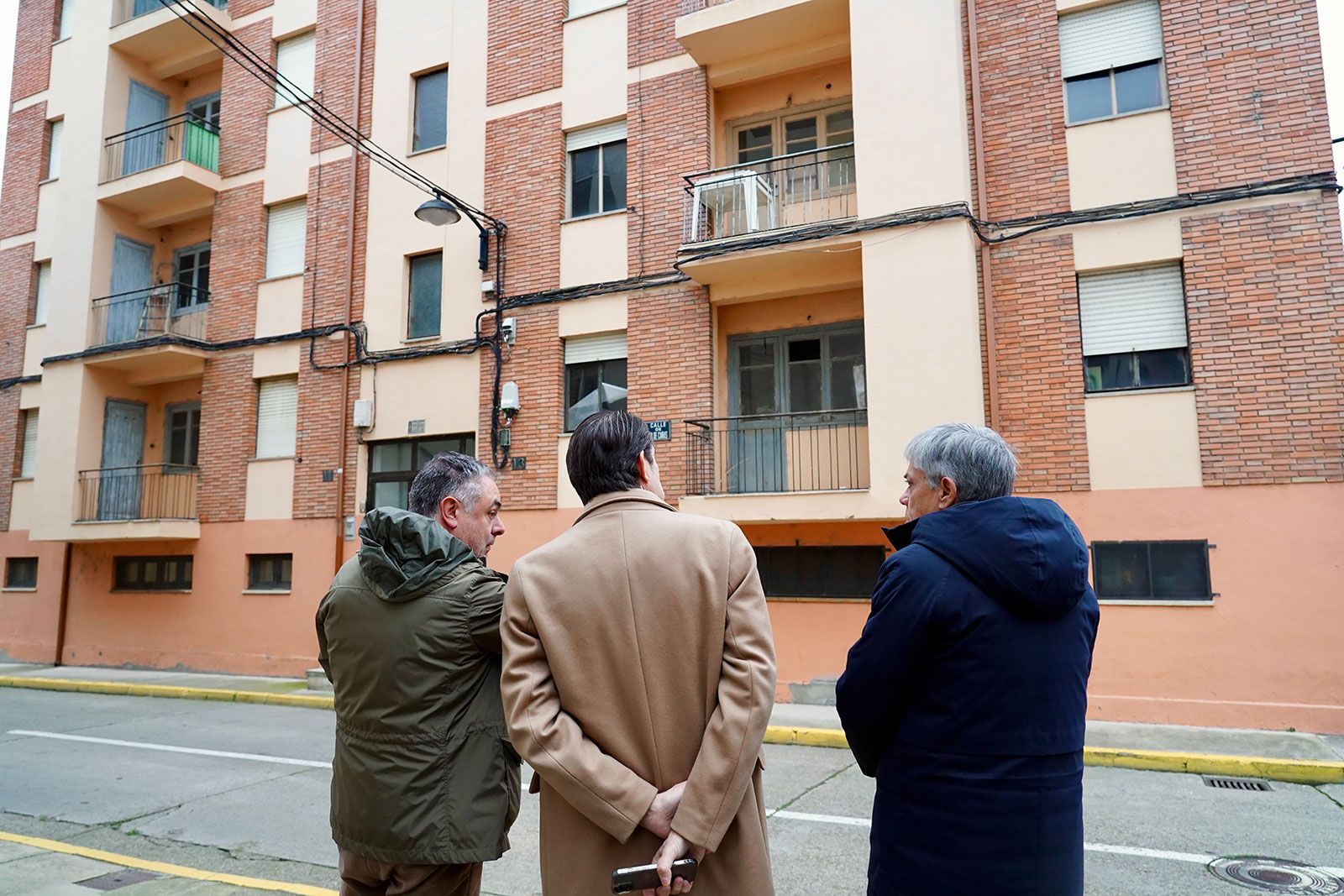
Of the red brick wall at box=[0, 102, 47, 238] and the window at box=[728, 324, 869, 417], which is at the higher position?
the red brick wall at box=[0, 102, 47, 238]

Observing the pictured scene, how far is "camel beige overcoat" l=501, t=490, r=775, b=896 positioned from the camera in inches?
78.6

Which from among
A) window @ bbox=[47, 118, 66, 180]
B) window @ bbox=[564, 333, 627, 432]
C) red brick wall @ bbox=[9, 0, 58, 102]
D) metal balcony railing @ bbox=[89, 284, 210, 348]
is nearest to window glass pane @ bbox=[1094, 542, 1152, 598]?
window @ bbox=[564, 333, 627, 432]

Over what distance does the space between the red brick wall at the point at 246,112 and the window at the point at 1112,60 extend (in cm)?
1383

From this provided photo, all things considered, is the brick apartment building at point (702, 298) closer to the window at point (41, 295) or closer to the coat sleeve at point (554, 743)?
the window at point (41, 295)

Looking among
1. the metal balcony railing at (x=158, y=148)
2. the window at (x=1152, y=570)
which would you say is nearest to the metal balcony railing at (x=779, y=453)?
the window at (x=1152, y=570)

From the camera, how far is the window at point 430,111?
14.9 m

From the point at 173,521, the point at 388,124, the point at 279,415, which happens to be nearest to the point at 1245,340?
→ the point at 388,124

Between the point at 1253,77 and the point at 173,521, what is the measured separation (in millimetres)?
17300

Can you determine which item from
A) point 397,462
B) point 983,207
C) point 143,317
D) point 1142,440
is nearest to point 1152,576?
point 1142,440

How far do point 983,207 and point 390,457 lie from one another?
386 inches

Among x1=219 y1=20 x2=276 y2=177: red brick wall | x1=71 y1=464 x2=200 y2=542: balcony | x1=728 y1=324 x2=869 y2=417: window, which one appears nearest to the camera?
x1=728 y1=324 x2=869 y2=417: window

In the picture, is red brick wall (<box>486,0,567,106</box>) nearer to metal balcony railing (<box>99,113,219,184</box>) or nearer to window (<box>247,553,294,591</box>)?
metal balcony railing (<box>99,113,219,184</box>)

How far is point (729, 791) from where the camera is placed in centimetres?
198

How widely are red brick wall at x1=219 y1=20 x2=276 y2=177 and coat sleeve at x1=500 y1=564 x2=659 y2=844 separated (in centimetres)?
1696
